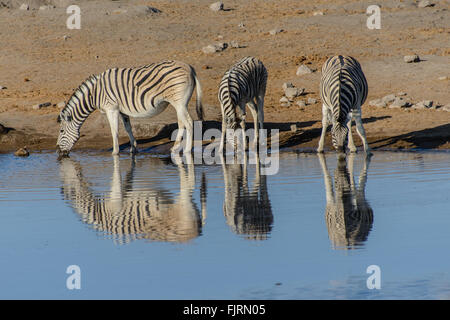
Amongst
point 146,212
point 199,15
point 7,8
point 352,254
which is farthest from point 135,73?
point 7,8

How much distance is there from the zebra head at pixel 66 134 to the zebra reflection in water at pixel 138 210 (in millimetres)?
4469

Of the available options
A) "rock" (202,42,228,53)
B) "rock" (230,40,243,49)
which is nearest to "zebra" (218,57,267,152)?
"rock" (202,42,228,53)

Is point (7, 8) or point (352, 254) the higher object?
point (7, 8)

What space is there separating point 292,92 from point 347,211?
46.6 feet

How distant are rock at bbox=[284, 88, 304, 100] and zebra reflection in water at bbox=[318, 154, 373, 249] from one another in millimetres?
10217

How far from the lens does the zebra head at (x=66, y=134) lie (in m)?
18.0

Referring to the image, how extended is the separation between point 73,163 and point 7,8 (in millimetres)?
24296

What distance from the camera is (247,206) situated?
10.2m

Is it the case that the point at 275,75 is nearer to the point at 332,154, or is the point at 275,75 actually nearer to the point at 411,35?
the point at 411,35

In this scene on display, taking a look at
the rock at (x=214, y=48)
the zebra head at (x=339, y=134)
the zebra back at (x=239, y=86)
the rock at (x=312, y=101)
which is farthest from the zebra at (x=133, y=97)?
the rock at (x=214, y=48)

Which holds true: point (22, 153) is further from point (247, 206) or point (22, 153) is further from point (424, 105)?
point (424, 105)

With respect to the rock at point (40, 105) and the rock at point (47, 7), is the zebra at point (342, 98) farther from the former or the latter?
the rock at point (47, 7)

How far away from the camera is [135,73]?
708 inches

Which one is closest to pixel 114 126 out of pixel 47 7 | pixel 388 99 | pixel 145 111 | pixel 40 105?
pixel 145 111
